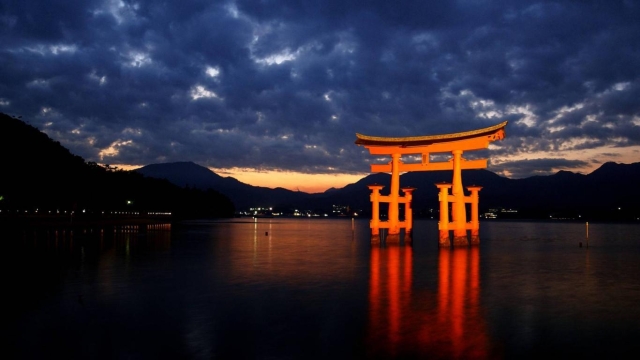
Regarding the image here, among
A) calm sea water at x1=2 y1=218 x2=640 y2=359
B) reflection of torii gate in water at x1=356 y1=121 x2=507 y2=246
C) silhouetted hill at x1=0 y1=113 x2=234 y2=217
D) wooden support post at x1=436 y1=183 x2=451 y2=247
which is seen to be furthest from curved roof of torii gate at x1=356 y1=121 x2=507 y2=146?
A: silhouetted hill at x1=0 y1=113 x2=234 y2=217

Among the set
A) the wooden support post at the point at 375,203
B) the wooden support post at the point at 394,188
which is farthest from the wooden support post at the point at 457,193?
the wooden support post at the point at 375,203

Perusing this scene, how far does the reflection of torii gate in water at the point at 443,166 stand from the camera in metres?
27.3

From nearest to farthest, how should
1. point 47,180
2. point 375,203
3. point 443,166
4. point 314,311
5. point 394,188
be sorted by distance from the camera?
point 314,311
point 443,166
point 394,188
point 375,203
point 47,180

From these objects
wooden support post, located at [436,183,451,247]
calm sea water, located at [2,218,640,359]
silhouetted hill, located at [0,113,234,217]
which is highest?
silhouetted hill, located at [0,113,234,217]

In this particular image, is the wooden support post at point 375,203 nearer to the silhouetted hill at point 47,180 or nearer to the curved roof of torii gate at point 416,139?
the curved roof of torii gate at point 416,139

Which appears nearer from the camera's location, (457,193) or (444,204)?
(444,204)

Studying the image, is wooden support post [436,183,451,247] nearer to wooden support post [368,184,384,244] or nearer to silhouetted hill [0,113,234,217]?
wooden support post [368,184,384,244]

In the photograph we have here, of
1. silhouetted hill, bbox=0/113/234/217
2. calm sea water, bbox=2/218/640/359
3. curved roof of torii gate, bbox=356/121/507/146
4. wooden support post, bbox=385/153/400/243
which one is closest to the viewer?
calm sea water, bbox=2/218/640/359

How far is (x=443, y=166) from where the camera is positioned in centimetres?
3080

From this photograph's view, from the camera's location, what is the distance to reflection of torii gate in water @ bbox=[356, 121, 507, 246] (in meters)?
27.3

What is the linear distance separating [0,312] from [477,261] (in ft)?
65.9

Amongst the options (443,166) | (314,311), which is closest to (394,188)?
(443,166)

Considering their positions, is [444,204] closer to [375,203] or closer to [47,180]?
[375,203]

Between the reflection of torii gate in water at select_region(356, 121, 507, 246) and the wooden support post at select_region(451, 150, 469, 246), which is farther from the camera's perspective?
the wooden support post at select_region(451, 150, 469, 246)
